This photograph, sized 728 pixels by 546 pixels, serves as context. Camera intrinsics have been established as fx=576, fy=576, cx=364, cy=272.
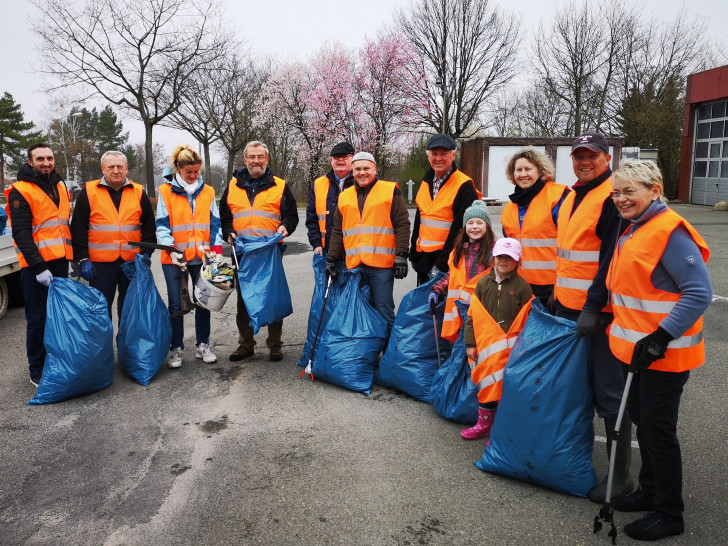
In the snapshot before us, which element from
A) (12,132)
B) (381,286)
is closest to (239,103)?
(12,132)

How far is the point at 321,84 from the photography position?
26.2 m

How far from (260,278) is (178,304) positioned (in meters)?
0.66

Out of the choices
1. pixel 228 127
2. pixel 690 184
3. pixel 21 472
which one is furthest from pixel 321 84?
pixel 21 472

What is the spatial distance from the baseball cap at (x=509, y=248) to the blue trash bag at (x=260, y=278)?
73.2 inches

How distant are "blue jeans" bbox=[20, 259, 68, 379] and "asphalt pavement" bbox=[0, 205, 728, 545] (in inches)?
8.1

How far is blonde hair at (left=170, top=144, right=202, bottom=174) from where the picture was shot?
4.31 m

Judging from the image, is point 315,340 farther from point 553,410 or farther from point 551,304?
point 553,410

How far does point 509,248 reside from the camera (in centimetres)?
306

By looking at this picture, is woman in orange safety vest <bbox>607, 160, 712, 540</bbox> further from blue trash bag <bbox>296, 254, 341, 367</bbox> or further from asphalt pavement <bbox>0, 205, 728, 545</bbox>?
blue trash bag <bbox>296, 254, 341, 367</bbox>

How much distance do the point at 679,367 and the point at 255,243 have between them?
2991mm

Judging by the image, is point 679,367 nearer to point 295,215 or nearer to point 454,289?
point 454,289

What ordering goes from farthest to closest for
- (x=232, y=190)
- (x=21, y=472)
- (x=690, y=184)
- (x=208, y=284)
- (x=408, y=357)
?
(x=690, y=184) < (x=232, y=190) < (x=208, y=284) < (x=408, y=357) < (x=21, y=472)

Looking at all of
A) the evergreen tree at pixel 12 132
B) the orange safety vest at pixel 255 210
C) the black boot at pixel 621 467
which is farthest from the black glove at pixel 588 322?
the evergreen tree at pixel 12 132

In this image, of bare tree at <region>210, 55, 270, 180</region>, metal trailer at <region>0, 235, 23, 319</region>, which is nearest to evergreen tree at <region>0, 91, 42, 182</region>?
bare tree at <region>210, 55, 270, 180</region>
